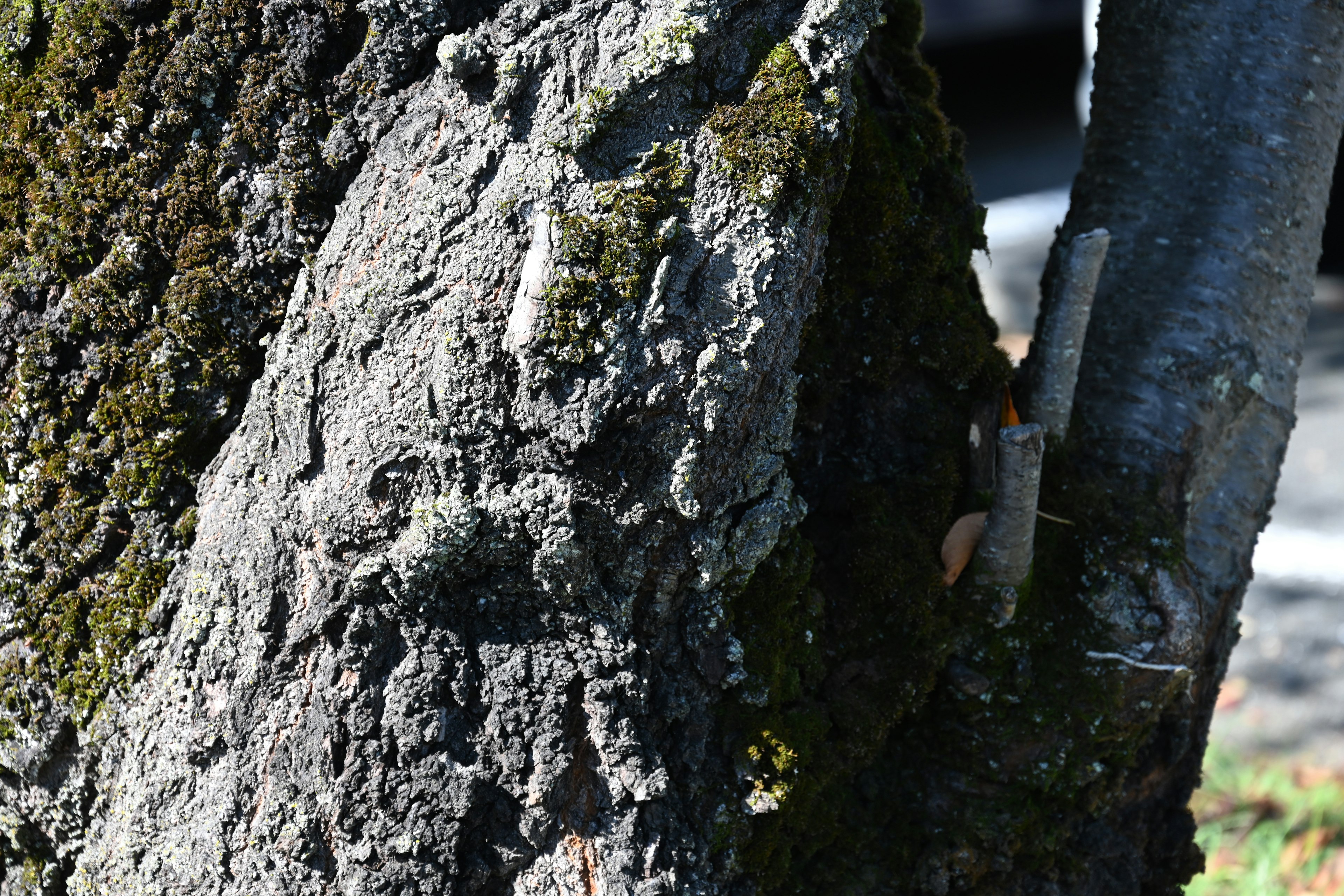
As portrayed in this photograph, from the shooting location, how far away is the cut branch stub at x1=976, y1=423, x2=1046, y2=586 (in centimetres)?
150

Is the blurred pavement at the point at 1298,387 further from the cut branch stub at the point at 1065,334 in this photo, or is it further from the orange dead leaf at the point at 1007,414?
the orange dead leaf at the point at 1007,414

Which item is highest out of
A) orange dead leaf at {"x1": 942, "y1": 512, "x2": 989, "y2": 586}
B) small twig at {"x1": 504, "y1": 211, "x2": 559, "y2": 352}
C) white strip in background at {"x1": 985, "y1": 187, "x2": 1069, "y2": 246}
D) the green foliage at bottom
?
white strip in background at {"x1": 985, "y1": 187, "x2": 1069, "y2": 246}

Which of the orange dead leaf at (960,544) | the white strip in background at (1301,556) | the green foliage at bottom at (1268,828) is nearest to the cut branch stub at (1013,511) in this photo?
the orange dead leaf at (960,544)

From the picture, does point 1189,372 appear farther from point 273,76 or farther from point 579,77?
point 273,76

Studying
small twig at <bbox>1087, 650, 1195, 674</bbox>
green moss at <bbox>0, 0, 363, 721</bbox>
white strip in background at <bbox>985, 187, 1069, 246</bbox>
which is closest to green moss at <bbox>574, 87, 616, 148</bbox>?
green moss at <bbox>0, 0, 363, 721</bbox>

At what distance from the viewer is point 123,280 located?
138 centimetres

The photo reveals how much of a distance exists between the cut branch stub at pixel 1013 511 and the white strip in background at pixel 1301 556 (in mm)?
3532

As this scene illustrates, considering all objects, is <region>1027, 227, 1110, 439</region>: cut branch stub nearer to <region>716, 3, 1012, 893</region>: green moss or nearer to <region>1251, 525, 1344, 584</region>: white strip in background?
<region>716, 3, 1012, 893</region>: green moss

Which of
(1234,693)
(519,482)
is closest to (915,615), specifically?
(519,482)

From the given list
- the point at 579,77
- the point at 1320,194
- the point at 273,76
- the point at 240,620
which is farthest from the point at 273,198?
the point at 1320,194

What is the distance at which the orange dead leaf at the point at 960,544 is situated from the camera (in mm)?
1588

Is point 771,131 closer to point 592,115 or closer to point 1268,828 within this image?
point 592,115

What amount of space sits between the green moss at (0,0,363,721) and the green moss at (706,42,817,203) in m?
0.56

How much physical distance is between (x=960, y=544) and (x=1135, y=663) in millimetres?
344
